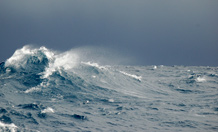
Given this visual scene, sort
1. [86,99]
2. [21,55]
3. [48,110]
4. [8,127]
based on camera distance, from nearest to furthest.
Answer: [8,127] < [48,110] < [86,99] < [21,55]

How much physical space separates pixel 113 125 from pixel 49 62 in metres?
21.0

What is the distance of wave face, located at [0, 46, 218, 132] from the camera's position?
Result: 1741 cm

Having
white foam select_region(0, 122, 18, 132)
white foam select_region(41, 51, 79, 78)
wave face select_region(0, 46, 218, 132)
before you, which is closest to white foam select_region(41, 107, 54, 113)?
wave face select_region(0, 46, 218, 132)

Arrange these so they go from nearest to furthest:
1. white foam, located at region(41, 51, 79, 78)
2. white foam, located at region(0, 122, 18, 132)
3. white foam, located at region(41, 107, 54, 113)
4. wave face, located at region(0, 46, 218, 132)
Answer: white foam, located at region(0, 122, 18, 132), wave face, located at region(0, 46, 218, 132), white foam, located at region(41, 107, 54, 113), white foam, located at region(41, 51, 79, 78)

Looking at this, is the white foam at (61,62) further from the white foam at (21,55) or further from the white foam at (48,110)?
the white foam at (48,110)

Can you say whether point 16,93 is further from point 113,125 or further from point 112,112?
point 113,125

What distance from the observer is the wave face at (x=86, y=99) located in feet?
57.1

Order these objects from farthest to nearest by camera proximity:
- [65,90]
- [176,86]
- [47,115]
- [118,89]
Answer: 1. [176,86]
2. [118,89]
3. [65,90]
4. [47,115]

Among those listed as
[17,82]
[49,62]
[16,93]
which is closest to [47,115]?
[16,93]

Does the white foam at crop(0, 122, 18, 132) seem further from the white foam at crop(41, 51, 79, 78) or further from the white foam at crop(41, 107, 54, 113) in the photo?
the white foam at crop(41, 51, 79, 78)

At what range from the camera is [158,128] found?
17.3 m

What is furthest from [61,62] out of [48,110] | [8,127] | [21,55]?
[8,127]

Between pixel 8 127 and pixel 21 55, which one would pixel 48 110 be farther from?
pixel 21 55

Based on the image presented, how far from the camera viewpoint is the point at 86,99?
82.3 feet
